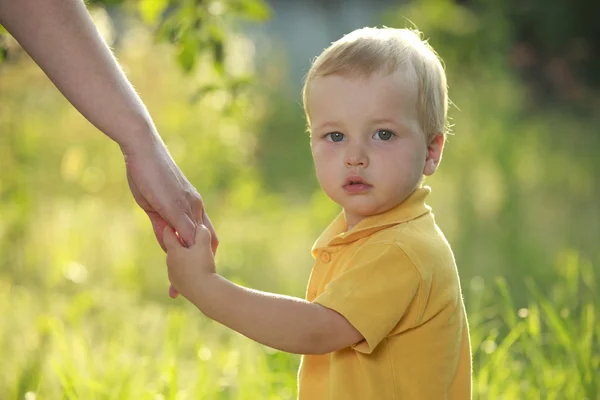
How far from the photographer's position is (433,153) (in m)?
1.73

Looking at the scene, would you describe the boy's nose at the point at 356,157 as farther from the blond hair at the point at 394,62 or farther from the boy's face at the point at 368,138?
the blond hair at the point at 394,62

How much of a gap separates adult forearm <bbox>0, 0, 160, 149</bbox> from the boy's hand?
23cm

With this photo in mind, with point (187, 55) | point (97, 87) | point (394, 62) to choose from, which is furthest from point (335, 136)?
point (187, 55)

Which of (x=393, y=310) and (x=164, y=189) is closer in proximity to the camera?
(x=393, y=310)

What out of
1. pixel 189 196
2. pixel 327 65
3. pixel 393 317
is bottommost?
pixel 393 317

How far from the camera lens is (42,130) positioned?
661 cm

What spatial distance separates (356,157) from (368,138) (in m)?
0.05

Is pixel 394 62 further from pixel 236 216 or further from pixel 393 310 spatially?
pixel 236 216

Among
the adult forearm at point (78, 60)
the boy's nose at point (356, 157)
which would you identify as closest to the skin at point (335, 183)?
the boy's nose at point (356, 157)

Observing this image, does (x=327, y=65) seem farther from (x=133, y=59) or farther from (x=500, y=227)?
(x=133, y=59)

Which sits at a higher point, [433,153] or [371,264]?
[433,153]

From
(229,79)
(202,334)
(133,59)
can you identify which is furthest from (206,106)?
(229,79)

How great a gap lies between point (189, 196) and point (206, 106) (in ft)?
10.6

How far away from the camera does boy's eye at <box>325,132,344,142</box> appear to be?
1638mm
